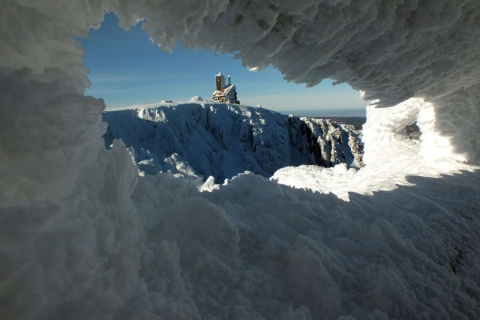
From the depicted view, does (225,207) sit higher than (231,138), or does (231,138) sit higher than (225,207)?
(225,207)

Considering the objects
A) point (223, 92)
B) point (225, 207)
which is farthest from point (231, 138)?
point (225, 207)

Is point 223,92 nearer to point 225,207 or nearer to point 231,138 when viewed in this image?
point 231,138

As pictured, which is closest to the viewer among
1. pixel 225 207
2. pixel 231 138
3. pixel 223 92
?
pixel 225 207

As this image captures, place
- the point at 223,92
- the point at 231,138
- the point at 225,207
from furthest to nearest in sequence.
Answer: the point at 223,92 < the point at 231,138 < the point at 225,207

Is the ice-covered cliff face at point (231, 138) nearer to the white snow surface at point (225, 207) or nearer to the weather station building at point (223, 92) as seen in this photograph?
the weather station building at point (223, 92)

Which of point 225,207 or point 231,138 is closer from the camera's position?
point 225,207

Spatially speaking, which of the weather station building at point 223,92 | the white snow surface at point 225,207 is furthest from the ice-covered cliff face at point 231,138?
the white snow surface at point 225,207

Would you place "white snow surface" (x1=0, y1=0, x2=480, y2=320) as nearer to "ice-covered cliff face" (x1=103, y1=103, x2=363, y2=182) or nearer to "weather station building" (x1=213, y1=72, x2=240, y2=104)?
"ice-covered cliff face" (x1=103, y1=103, x2=363, y2=182)

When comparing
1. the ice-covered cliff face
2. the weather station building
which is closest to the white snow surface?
the ice-covered cliff face

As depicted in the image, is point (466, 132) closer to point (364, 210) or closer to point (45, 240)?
point (364, 210)
